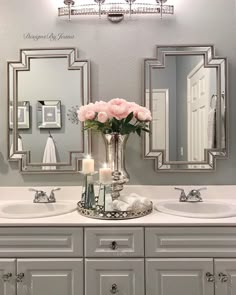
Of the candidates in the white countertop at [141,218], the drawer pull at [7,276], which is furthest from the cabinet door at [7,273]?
the white countertop at [141,218]

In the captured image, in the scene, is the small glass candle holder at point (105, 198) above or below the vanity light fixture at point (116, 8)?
below

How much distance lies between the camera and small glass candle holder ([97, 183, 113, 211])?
5.06 feet

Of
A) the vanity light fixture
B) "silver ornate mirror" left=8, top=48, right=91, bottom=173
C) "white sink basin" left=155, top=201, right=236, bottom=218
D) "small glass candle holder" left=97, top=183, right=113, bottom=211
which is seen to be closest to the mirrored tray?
"small glass candle holder" left=97, top=183, right=113, bottom=211

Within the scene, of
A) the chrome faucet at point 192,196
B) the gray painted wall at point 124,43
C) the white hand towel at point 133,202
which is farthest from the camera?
the gray painted wall at point 124,43

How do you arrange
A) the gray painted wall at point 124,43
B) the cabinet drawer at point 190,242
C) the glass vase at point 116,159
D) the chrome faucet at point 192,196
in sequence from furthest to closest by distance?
1. the gray painted wall at point 124,43
2. the chrome faucet at point 192,196
3. the glass vase at point 116,159
4. the cabinet drawer at point 190,242

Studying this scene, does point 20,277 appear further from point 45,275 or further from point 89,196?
point 89,196

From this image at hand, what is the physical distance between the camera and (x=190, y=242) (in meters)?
1.47

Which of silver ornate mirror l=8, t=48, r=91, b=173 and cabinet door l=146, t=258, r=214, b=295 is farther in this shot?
silver ornate mirror l=8, t=48, r=91, b=173

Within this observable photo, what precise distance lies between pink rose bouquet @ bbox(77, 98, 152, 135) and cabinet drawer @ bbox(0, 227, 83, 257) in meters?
0.59

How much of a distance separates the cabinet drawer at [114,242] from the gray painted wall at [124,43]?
0.52 m

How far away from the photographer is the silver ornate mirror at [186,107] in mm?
1888

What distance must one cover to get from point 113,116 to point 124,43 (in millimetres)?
600

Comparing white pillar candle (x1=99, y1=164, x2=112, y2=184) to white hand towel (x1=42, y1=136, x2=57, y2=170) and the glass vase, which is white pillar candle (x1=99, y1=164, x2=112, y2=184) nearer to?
the glass vase

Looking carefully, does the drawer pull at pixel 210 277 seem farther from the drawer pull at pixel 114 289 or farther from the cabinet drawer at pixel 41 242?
the cabinet drawer at pixel 41 242
